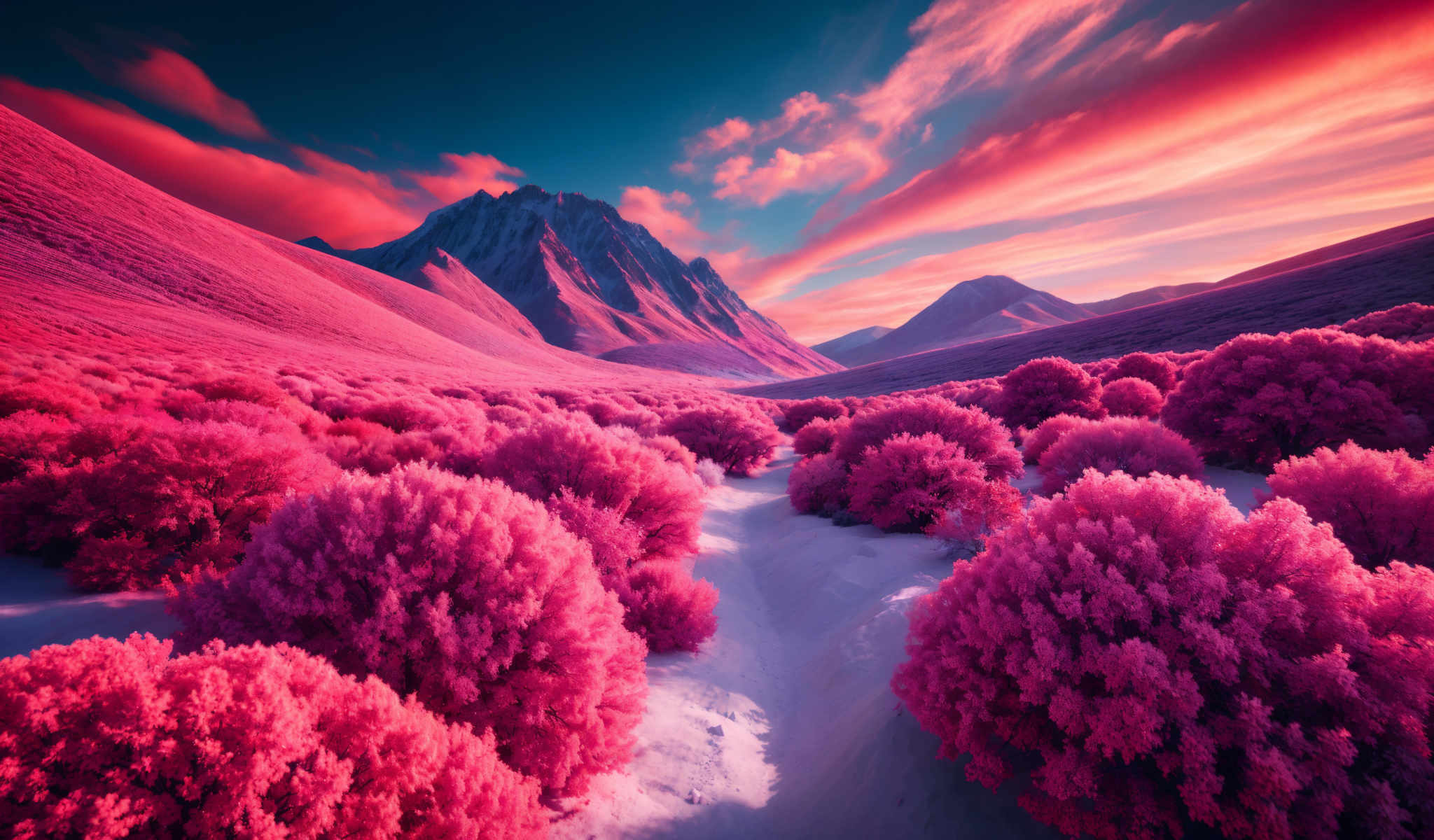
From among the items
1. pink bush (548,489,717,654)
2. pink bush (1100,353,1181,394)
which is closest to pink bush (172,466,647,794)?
pink bush (548,489,717,654)

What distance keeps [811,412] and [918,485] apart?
17203mm

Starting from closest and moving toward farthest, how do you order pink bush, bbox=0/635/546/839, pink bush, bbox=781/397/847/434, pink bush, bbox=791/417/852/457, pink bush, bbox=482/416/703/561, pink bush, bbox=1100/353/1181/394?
pink bush, bbox=0/635/546/839 → pink bush, bbox=482/416/703/561 → pink bush, bbox=1100/353/1181/394 → pink bush, bbox=791/417/852/457 → pink bush, bbox=781/397/847/434

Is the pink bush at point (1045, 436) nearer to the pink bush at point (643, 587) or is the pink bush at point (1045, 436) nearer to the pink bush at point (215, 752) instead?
the pink bush at point (643, 587)

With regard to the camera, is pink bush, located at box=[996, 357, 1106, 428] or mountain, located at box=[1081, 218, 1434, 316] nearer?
pink bush, located at box=[996, 357, 1106, 428]

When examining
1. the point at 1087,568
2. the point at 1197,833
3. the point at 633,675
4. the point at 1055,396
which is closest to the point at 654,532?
the point at 633,675

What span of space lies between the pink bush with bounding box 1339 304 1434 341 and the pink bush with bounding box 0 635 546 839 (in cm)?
2308

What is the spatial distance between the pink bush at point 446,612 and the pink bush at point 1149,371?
820 inches

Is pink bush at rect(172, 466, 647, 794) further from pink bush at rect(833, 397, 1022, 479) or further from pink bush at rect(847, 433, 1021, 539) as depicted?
pink bush at rect(833, 397, 1022, 479)

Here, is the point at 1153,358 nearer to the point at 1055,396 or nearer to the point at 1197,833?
the point at 1055,396

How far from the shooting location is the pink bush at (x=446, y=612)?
11.0ft

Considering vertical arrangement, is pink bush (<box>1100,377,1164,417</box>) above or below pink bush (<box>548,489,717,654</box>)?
above

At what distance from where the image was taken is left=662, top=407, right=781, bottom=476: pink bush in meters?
17.6

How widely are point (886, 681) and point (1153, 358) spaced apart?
22.1 meters

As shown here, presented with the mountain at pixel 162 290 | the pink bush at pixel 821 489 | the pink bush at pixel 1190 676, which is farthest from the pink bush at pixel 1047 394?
the mountain at pixel 162 290
